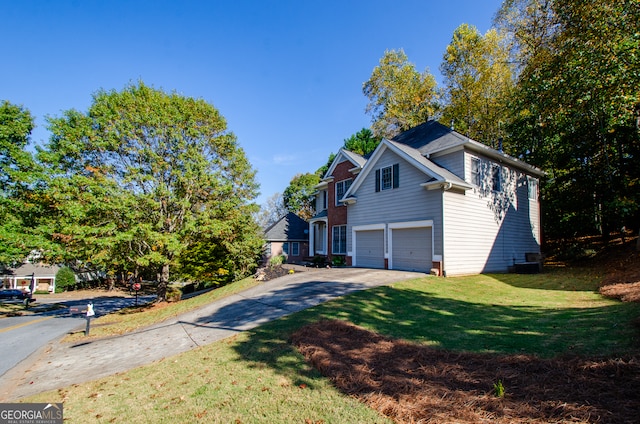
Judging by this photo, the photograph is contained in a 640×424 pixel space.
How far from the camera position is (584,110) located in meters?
16.4

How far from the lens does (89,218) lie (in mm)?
14438

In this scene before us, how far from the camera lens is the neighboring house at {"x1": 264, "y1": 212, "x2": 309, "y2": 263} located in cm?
3055

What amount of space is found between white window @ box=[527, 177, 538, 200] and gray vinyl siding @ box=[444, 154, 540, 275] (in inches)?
17.6

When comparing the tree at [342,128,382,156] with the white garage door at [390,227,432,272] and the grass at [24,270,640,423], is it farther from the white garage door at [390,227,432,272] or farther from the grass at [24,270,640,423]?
the grass at [24,270,640,423]

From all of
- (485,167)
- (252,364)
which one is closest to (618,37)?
(485,167)

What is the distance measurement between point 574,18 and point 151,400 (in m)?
21.6

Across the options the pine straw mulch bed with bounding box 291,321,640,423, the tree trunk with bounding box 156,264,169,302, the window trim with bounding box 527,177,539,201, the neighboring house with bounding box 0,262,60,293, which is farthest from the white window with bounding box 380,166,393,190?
the neighboring house with bounding box 0,262,60,293

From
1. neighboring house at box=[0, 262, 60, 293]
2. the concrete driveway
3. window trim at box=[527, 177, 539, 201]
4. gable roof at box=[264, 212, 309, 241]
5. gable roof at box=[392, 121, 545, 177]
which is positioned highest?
gable roof at box=[392, 121, 545, 177]

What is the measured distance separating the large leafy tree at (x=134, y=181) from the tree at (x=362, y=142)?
75.2 ft

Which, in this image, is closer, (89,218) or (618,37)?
(618,37)

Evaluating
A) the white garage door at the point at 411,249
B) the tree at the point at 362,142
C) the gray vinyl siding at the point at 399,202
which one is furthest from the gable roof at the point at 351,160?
the tree at the point at 362,142

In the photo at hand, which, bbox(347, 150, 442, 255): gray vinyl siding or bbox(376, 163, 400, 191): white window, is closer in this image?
bbox(347, 150, 442, 255): gray vinyl siding

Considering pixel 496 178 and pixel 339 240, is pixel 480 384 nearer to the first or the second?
pixel 496 178

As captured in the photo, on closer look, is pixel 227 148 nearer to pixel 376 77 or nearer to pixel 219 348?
pixel 219 348
